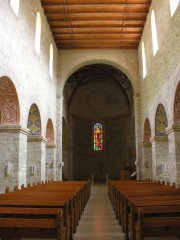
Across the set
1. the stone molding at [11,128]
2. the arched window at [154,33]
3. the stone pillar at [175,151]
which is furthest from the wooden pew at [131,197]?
the arched window at [154,33]

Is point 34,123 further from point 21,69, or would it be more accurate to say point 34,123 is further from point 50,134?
point 21,69

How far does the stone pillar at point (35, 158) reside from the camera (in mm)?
14570

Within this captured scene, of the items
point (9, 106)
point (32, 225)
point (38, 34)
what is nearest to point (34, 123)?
point (9, 106)

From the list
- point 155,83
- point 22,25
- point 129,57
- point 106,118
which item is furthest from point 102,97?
point 22,25

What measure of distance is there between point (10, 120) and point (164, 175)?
8.06 m

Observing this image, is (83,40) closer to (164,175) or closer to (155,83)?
(155,83)

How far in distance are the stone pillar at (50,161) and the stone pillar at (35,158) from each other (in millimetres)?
2508

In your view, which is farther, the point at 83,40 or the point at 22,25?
the point at 83,40

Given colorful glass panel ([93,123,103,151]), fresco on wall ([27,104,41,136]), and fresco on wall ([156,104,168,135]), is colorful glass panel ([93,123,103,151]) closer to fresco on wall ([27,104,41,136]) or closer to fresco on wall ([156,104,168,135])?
fresco on wall ([156,104,168,135])

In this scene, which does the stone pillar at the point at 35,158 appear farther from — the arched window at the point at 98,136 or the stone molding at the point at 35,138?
the arched window at the point at 98,136

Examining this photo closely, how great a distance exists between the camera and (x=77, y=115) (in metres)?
29.9

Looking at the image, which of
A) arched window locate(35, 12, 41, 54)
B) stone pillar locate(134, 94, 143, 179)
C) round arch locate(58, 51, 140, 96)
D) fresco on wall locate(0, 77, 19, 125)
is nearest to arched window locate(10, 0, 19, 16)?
fresco on wall locate(0, 77, 19, 125)

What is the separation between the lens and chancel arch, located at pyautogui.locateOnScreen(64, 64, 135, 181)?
1139 inches

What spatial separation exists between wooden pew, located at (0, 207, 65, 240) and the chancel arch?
78.2ft
